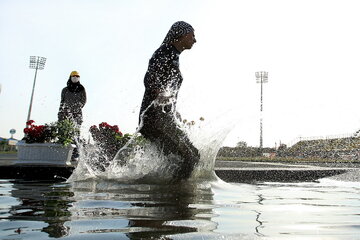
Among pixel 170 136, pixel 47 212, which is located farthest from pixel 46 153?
pixel 47 212

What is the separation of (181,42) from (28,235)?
3384 millimetres

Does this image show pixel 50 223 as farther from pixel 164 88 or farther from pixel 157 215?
pixel 164 88

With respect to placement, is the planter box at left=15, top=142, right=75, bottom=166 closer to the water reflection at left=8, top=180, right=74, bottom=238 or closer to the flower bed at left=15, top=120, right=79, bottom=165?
the flower bed at left=15, top=120, right=79, bottom=165

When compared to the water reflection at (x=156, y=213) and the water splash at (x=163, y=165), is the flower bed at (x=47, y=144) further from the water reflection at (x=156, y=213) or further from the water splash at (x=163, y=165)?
the water reflection at (x=156, y=213)

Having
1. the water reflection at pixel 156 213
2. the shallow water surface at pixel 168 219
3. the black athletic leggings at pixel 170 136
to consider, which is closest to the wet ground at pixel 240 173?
the black athletic leggings at pixel 170 136

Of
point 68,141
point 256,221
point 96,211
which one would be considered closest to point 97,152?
point 68,141

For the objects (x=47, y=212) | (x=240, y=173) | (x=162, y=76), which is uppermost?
(x=162, y=76)

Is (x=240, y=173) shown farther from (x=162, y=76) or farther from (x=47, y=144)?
(x=162, y=76)

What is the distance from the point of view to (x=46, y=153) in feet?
24.5

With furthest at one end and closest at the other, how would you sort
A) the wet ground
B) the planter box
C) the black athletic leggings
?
the planter box
the wet ground
the black athletic leggings

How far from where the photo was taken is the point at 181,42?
469 centimetres

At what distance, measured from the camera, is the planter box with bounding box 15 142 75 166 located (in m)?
7.43

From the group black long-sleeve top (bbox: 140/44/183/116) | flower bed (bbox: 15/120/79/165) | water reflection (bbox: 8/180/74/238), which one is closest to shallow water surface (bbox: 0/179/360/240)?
water reflection (bbox: 8/180/74/238)

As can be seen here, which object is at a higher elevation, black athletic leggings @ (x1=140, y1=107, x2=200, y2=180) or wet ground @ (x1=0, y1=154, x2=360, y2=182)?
black athletic leggings @ (x1=140, y1=107, x2=200, y2=180)
